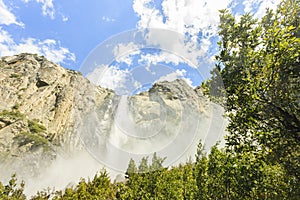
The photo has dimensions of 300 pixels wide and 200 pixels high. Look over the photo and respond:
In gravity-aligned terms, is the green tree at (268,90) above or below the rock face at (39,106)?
below

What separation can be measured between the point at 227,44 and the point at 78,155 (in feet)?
351

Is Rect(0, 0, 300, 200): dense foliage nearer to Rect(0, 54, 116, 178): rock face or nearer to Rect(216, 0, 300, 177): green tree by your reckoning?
Rect(216, 0, 300, 177): green tree

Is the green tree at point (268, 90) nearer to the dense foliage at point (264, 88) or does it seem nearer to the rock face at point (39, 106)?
the dense foliage at point (264, 88)

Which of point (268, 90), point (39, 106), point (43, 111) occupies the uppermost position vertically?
point (39, 106)

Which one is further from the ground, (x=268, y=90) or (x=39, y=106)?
(x=39, y=106)

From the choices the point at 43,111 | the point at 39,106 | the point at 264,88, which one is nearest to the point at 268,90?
the point at 264,88

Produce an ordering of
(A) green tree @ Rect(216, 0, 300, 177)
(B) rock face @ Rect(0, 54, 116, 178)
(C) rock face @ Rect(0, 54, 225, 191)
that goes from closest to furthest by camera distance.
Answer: (A) green tree @ Rect(216, 0, 300, 177) → (C) rock face @ Rect(0, 54, 225, 191) → (B) rock face @ Rect(0, 54, 116, 178)

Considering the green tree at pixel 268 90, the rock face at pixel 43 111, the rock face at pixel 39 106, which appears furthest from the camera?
the rock face at pixel 39 106

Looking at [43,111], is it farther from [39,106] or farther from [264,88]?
[264,88]

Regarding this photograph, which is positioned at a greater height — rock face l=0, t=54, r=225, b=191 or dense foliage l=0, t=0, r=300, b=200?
rock face l=0, t=54, r=225, b=191

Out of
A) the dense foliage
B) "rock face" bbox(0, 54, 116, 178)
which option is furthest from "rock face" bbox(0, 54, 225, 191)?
the dense foliage

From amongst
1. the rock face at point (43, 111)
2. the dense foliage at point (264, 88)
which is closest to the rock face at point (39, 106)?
the rock face at point (43, 111)

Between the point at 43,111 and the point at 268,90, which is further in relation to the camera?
the point at 43,111

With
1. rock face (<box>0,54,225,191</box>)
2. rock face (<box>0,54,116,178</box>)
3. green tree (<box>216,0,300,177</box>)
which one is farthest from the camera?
rock face (<box>0,54,116,178</box>)
